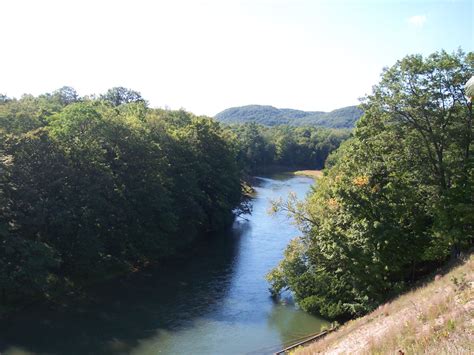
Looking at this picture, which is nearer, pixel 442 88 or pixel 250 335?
pixel 442 88

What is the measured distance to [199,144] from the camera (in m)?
55.1

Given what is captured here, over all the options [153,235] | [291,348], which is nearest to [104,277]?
[153,235]

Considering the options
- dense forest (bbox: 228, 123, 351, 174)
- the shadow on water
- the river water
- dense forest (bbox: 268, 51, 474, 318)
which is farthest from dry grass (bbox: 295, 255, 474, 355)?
dense forest (bbox: 228, 123, 351, 174)

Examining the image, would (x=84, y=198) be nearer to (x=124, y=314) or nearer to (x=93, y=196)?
(x=93, y=196)

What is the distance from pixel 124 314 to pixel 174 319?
3465 millimetres

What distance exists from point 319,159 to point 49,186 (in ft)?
410

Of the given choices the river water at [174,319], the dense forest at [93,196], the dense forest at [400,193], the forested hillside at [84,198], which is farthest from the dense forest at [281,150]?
the dense forest at [400,193]

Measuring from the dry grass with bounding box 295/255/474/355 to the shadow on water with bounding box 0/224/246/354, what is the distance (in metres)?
10.6

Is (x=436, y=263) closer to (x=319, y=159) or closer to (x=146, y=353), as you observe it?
(x=146, y=353)

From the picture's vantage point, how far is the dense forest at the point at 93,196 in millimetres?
28516

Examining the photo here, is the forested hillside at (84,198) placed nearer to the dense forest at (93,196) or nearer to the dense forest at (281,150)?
the dense forest at (93,196)

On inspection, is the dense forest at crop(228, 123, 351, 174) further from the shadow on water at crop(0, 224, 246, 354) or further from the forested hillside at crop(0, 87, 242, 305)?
the shadow on water at crop(0, 224, 246, 354)

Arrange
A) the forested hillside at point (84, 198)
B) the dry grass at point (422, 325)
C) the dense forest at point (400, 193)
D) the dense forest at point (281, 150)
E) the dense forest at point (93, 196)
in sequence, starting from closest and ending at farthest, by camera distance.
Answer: the dry grass at point (422, 325) < the dense forest at point (400, 193) < the forested hillside at point (84, 198) < the dense forest at point (93, 196) < the dense forest at point (281, 150)

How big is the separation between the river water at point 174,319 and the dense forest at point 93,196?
2.59m
